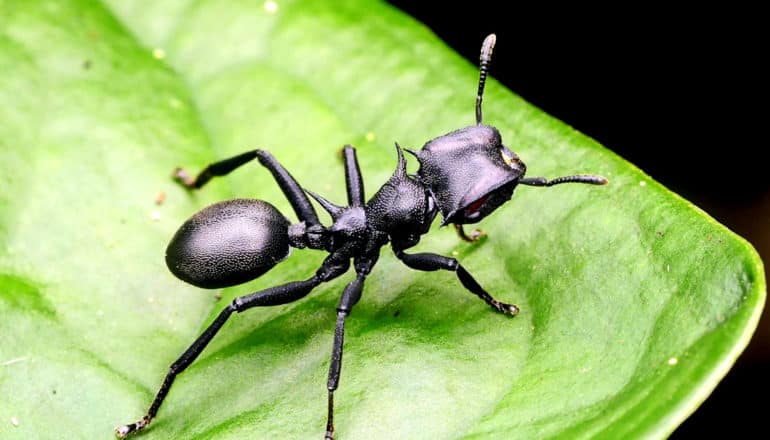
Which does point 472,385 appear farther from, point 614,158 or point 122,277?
point 122,277

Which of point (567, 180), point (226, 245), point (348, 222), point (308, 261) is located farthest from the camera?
point (308, 261)

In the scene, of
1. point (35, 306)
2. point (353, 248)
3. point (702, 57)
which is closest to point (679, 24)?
point (702, 57)

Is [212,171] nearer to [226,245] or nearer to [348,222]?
[226,245]

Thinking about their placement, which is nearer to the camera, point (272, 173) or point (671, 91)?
point (272, 173)

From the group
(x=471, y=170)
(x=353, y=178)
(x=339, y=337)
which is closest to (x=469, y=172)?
(x=471, y=170)

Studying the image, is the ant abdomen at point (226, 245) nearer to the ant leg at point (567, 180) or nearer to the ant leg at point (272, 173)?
the ant leg at point (272, 173)

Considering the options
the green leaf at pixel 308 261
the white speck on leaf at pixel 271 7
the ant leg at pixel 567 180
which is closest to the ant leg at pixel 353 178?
the green leaf at pixel 308 261

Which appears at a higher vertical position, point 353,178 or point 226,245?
point 353,178
